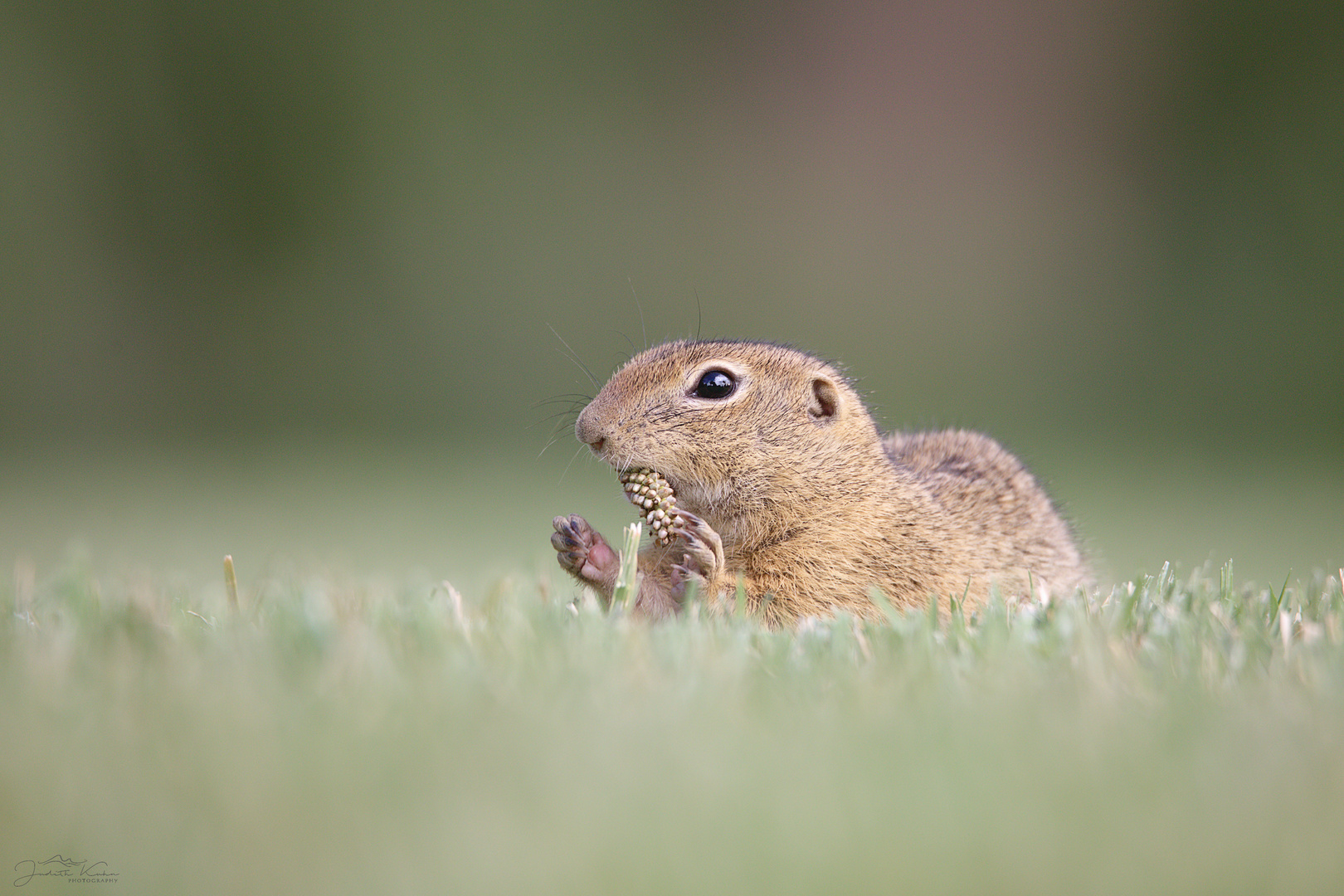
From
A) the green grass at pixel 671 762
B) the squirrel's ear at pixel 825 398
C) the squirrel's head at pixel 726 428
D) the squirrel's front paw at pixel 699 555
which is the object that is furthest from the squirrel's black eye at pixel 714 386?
the green grass at pixel 671 762

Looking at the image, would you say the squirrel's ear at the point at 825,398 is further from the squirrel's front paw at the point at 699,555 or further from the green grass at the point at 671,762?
the green grass at the point at 671,762

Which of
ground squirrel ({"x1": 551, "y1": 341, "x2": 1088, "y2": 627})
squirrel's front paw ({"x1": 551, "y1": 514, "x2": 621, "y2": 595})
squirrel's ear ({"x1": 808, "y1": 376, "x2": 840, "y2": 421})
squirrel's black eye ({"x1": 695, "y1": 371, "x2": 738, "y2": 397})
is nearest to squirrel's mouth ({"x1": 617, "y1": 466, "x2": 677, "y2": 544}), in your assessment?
ground squirrel ({"x1": 551, "y1": 341, "x2": 1088, "y2": 627})

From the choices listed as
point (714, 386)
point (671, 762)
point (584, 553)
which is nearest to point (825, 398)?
point (714, 386)

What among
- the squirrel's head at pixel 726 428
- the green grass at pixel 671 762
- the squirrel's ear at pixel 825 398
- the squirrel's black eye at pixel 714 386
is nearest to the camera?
the green grass at pixel 671 762

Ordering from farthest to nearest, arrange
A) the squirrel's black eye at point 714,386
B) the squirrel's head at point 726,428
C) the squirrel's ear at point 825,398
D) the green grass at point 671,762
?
the squirrel's ear at point 825,398 < the squirrel's black eye at point 714,386 < the squirrel's head at point 726,428 < the green grass at point 671,762

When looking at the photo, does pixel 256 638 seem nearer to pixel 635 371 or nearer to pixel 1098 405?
pixel 635 371

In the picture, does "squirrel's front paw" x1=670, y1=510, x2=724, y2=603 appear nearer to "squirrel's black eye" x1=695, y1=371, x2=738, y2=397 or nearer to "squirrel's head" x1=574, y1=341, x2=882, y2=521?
"squirrel's head" x1=574, y1=341, x2=882, y2=521
